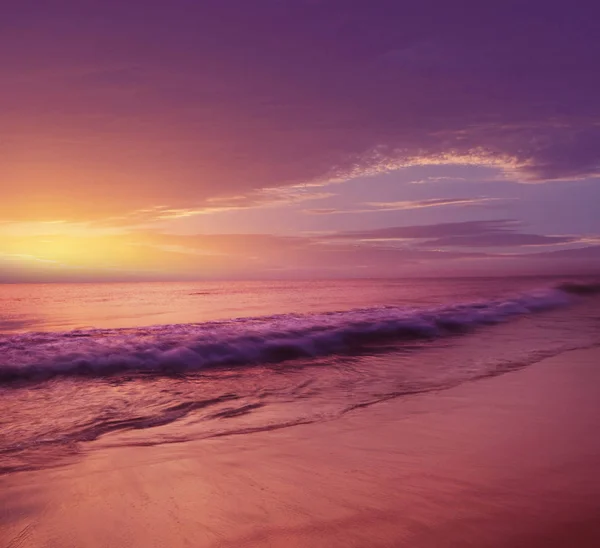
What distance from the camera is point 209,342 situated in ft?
38.4

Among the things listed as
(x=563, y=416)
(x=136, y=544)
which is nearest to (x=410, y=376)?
(x=563, y=416)

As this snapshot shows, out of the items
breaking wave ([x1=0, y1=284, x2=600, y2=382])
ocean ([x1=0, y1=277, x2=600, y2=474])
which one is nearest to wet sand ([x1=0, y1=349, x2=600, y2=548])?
ocean ([x1=0, y1=277, x2=600, y2=474])

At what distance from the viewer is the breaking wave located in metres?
9.50

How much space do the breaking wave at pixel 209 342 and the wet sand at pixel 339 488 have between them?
4.67 metres

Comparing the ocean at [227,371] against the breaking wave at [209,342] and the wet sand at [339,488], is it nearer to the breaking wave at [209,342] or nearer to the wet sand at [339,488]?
the breaking wave at [209,342]

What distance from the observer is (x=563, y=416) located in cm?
569

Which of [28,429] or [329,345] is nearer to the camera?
[28,429]

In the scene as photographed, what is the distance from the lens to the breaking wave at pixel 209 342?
31.2 ft

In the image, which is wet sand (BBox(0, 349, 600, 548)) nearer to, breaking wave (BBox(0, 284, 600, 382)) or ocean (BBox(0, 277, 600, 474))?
ocean (BBox(0, 277, 600, 474))

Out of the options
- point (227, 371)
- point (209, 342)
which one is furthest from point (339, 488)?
point (209, 342)

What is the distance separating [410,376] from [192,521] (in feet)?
18.9

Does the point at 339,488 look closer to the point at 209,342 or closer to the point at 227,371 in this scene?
the point at 227,371

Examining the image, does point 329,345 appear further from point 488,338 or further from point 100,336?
point 100,336

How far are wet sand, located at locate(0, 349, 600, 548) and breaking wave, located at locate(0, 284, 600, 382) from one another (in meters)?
4.67
